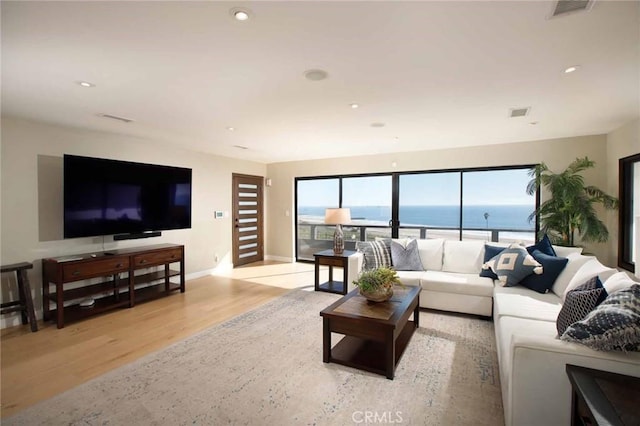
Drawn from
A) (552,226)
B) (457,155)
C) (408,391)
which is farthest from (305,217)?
(408,391)

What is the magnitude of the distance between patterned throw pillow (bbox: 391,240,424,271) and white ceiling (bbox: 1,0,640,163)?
167cm

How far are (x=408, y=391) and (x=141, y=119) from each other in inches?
154

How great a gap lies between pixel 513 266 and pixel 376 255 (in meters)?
1.67

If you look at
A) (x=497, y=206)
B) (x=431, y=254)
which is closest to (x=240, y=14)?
(x=431, y=254)

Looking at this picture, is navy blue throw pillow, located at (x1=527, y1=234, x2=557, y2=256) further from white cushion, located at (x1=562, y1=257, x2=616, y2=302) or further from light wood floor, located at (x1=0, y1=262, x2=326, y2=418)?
light wood floor, located at (x1=0, y1=262, x2=326, y2=418)

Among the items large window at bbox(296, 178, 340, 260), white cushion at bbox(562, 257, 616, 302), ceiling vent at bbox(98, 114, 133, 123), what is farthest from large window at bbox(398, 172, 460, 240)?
ceiling vent at bbox(98, 114, 133, 123)

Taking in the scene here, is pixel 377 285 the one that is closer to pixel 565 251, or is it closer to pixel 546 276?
pixel 546 276

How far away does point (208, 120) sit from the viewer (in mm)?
3654

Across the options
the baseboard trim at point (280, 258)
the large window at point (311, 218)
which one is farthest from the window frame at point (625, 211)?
the baseboard trim at point (280, 258)

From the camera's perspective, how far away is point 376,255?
439 cm

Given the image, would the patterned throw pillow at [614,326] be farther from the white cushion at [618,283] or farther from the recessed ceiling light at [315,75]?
the recessed ceiling light at [315,75]

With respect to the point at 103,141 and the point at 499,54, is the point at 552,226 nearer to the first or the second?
the point at 499,54

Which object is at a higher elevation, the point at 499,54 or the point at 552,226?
the point at 499,54

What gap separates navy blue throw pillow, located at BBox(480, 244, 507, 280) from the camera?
12.4ft
